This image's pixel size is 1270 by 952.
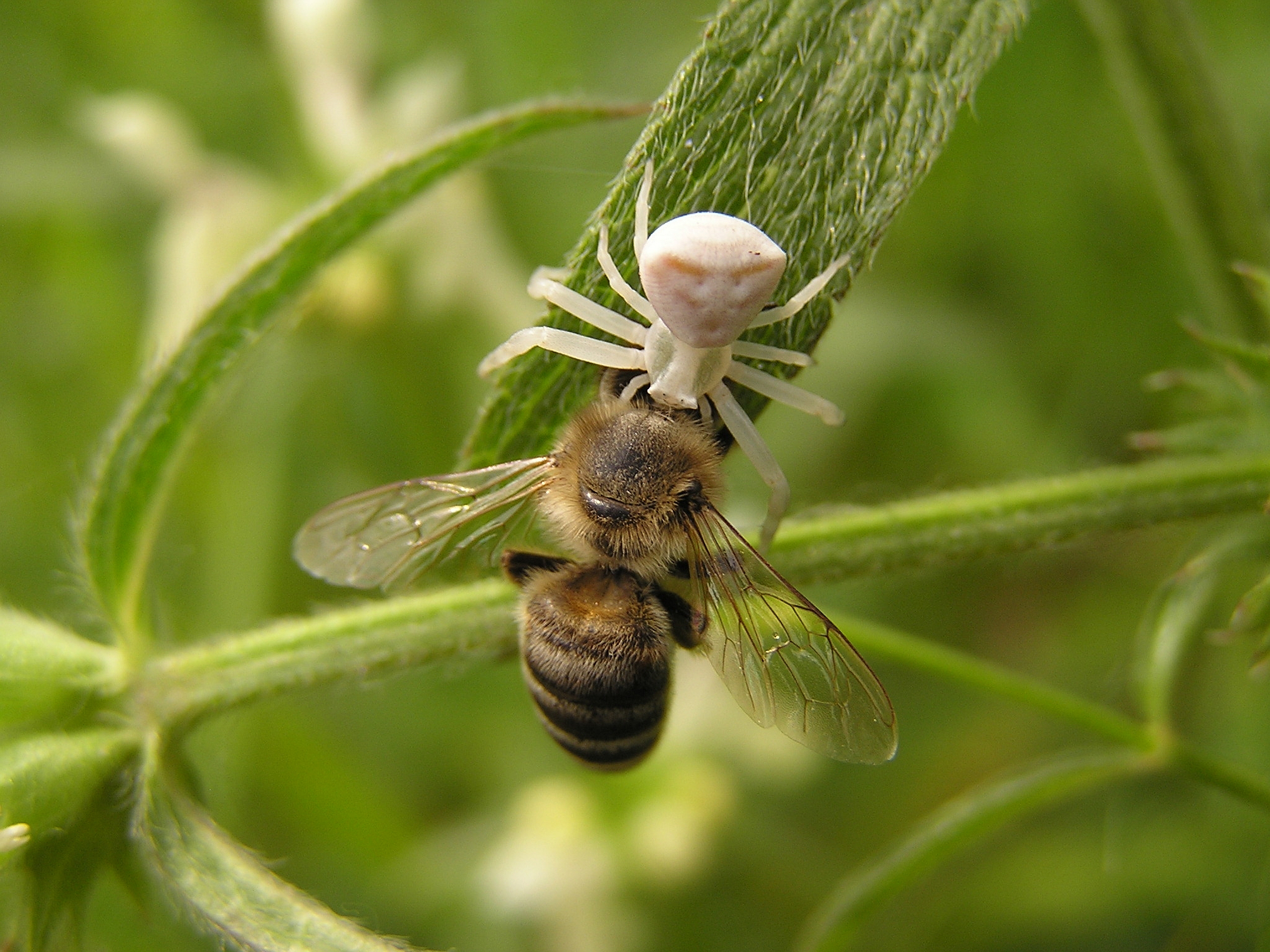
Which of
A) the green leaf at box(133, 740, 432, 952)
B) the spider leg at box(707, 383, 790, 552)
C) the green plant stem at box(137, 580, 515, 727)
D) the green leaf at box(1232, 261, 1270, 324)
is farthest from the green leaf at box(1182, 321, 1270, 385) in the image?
the green leaf at box(133, 740, 432, 952)

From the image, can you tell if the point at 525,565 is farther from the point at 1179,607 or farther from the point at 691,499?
the point at 1179,607

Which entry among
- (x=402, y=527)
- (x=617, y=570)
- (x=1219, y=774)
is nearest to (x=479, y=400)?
(x=402, y=527)

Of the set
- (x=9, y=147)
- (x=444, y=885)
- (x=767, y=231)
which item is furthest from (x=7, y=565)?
(x=767, y=231)

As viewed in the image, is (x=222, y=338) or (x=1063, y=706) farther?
(x=1063, y=706)

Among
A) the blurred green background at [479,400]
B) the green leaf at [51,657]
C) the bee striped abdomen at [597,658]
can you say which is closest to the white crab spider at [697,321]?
the bee striped abdomen at [597,658]

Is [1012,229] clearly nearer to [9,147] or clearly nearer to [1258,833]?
[1258,833]

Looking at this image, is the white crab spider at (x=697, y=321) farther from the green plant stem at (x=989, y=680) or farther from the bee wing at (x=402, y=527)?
the green plant stem at (x=989, y=680)
